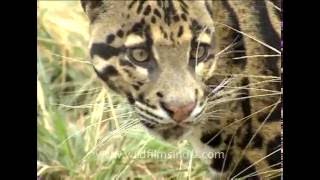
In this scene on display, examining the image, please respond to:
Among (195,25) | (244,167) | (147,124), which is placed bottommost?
(244,167)

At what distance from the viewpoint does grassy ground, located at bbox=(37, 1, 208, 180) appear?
4.75ft

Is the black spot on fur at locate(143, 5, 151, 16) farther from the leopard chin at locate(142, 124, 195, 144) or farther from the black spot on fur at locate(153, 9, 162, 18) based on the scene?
the leopard chin at locate(142, 124, 195, 144)

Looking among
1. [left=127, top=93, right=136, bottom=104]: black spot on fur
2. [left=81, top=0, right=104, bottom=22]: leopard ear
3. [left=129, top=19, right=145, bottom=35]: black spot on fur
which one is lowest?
[left=127, top=93, right=136, bottom=104]: black spot on fur

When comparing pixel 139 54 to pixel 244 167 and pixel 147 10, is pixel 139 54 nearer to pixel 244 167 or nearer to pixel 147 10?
pixel 147 10

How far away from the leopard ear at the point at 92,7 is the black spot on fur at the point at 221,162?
41 centimetres

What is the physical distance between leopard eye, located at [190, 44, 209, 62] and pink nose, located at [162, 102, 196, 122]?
10 centimetres

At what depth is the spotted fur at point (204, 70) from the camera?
4.62 feet

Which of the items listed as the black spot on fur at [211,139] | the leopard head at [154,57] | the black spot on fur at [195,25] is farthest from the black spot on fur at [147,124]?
the black spot on fur at [195,25]

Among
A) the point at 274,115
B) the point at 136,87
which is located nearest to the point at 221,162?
the point at 274,115

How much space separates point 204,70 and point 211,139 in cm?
16

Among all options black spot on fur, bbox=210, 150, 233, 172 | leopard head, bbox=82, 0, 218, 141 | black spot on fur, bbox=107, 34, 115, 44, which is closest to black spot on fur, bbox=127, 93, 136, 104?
leopard head, bbox=82, 0, 218, 141

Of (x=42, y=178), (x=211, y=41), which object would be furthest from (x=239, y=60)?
(x=42, y=178)

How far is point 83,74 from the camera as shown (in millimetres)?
1447

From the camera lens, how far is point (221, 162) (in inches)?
58.2
